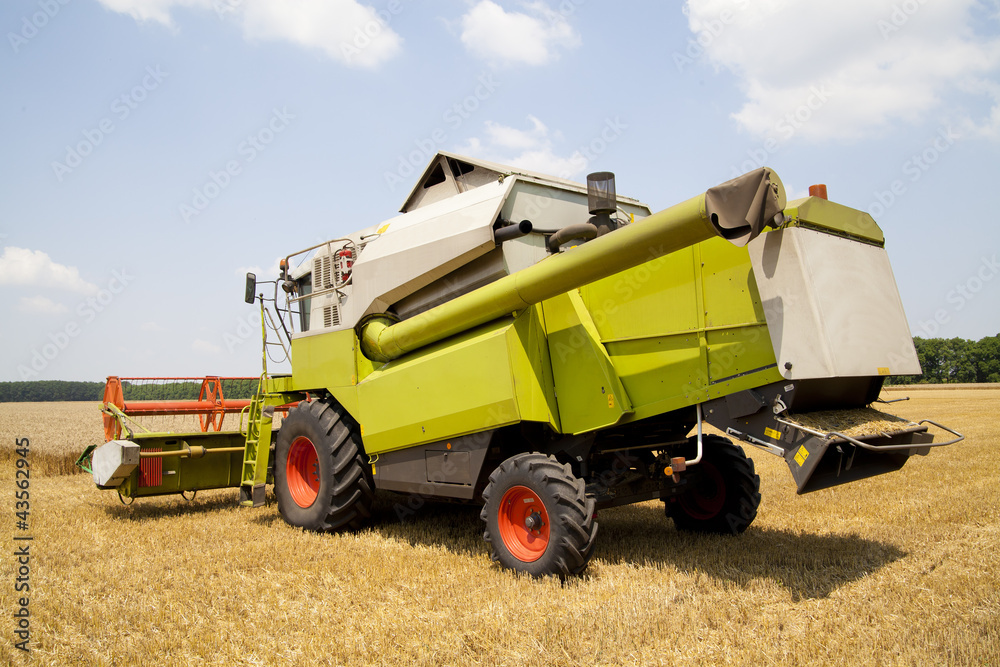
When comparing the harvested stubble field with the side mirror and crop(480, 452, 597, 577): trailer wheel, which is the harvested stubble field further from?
the side mirror

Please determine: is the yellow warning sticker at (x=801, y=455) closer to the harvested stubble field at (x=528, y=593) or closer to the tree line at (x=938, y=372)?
the harvested stubble field at (x=528, y=593)

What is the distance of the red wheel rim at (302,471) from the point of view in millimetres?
7479

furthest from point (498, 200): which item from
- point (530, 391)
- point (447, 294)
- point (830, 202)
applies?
point (830, 202)

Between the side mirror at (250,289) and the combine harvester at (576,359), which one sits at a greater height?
the side mirror at (250,289)

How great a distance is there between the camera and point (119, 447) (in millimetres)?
7613

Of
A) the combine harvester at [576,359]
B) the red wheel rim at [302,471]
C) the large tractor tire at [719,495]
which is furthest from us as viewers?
the red wheel rim at [302,471]

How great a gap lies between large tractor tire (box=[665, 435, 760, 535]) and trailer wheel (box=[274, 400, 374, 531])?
3.07m

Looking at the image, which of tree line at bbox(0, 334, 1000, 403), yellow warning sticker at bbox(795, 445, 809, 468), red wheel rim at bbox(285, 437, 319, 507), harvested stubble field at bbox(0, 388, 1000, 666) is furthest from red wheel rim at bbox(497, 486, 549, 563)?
tree line at bbox(0, 334, 1000, 403)

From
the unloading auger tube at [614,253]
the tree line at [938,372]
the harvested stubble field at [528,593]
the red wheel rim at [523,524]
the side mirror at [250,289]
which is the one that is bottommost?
the harvested stubble field at [528,593]

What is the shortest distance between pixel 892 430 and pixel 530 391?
252 centimetres

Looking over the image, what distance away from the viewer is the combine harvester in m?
4.45

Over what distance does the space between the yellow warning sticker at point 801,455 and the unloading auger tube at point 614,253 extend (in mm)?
1349

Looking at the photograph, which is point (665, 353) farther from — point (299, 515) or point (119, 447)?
point (119, 447)

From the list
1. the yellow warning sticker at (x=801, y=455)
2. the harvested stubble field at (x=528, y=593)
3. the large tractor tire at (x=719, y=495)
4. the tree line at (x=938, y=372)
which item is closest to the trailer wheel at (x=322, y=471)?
the harvested stubble field at (x=528, y=593)
